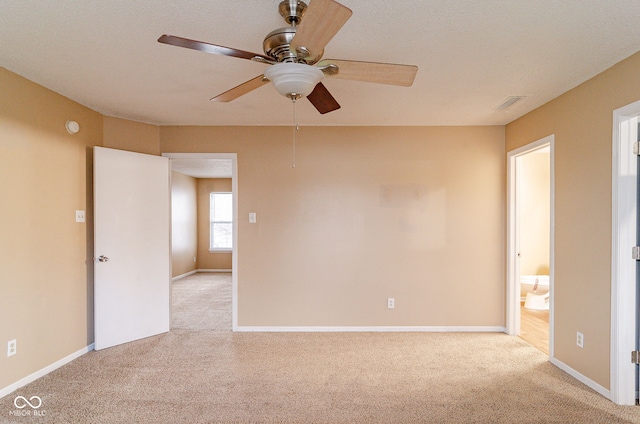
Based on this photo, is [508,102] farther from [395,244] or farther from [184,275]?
[184,275]

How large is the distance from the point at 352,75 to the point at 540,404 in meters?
2.57

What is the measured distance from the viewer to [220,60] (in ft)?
7.86

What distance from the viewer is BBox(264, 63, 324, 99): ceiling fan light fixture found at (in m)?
1.65

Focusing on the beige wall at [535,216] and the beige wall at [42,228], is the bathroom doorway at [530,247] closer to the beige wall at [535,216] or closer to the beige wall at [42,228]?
the beige wall at [535,216]

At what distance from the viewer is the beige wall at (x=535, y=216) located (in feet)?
17.5

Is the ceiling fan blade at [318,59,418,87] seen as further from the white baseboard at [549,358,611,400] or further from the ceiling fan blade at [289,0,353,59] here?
the white baseboard at [549,358,611,400]

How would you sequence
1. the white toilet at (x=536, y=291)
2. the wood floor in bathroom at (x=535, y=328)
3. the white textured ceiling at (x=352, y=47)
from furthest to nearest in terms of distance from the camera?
the white toilet at (x=536, y=291), the wood floor in bathroom at (x=535, y=328), the white textured ceiling at (x=352, y=47)

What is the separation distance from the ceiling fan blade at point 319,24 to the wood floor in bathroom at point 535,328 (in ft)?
11.8

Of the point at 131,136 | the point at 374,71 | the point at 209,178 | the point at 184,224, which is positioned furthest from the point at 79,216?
the point at 209,178

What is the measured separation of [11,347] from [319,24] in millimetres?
3156

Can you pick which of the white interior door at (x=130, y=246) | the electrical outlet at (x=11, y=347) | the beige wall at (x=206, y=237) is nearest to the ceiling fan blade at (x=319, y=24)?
the white interior door at (x=130, y=246)

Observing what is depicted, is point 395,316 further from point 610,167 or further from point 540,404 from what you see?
point 610,167

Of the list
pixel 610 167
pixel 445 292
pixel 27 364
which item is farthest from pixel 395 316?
pixel 27 364
